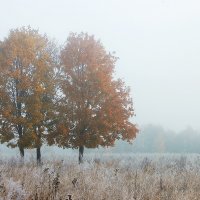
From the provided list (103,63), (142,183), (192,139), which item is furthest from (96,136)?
(192,139)

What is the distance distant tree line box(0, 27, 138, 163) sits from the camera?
25.4 m

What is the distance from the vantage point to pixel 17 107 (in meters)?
26.2

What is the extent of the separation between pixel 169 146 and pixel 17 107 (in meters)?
77.1

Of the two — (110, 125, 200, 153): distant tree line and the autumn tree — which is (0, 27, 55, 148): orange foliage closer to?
the autumn tree

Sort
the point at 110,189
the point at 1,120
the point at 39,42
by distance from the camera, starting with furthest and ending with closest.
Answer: the point at 39,42
the point at 1,120
the point at 110,189

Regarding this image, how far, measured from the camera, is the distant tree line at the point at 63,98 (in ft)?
83.2

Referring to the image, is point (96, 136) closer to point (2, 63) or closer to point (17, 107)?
point (17, 107)

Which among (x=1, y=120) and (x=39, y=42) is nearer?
(x=1, y=120)

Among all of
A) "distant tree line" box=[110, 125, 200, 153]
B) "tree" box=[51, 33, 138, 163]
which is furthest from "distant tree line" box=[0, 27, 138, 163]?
"distant tree line" box=[110, 125, 200, 153]

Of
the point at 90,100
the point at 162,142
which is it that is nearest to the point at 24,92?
the point at 90,100

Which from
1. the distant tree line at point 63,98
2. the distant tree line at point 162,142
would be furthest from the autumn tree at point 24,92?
the distant tree line at point 162,142

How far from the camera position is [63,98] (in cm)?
2670

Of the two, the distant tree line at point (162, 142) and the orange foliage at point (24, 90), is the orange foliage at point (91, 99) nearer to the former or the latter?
the orange foliage at point (24, 90)

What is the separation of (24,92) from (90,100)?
428 centimetres
